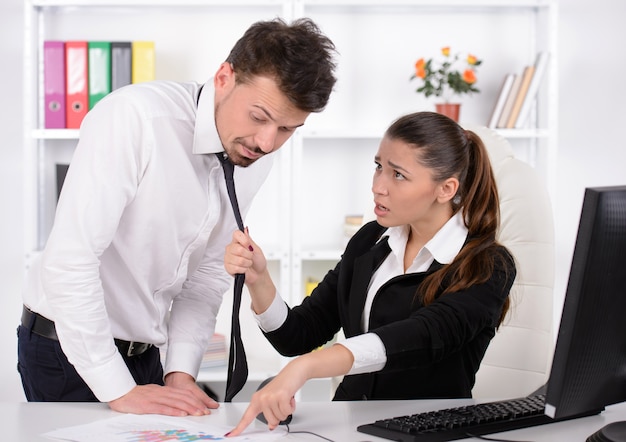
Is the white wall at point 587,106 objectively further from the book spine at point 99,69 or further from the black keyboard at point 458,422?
the black keyboard at point 458,422

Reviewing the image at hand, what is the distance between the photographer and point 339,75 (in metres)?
3.53

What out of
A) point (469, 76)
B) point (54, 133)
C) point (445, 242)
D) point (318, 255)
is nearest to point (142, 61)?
point (54, 133)

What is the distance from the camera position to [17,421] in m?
1.41

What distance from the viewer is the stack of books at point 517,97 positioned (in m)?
3.34

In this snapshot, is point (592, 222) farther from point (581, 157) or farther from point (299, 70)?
point (581, 157)

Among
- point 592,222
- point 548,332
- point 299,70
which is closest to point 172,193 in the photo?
point 299,70

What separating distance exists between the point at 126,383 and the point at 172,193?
15.7 inches

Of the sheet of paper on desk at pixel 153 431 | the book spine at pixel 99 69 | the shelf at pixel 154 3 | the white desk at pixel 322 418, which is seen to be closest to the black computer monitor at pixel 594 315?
the white desk at pixel 322 418

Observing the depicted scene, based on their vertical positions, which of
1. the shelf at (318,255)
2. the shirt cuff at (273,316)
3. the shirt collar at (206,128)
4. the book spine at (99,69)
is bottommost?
the shelf at (318,255)

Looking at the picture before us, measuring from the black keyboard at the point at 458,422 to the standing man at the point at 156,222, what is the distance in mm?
362

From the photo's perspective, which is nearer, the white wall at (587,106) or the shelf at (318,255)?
the shelf at (318,255)

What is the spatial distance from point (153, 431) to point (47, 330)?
0.50 meters

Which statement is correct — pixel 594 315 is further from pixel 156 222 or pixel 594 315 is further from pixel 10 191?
pixel 10 191

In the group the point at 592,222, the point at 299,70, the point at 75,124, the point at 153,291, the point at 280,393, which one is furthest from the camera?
the point at 75,124
